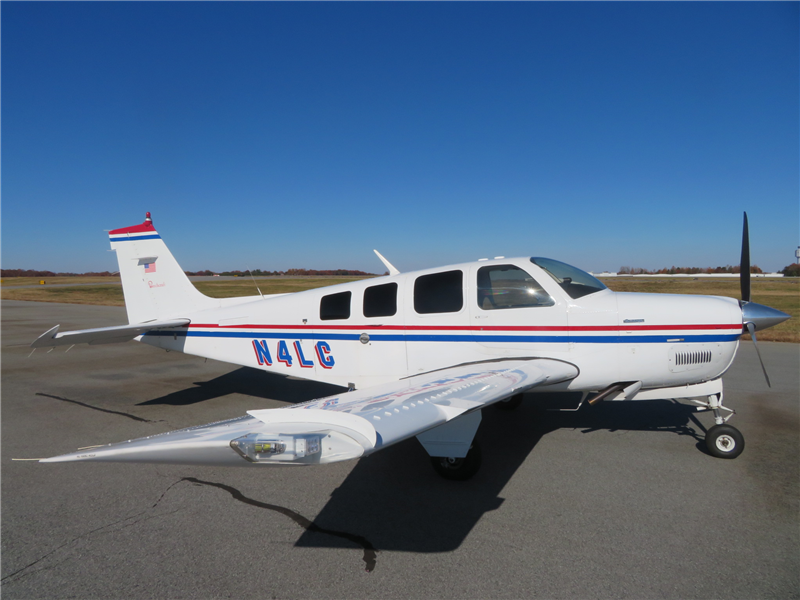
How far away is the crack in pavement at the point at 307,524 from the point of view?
3.11 metres

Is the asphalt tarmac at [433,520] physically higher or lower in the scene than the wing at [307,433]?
lower

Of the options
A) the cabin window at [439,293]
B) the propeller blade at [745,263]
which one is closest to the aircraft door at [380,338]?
the cabin window at [439,293]

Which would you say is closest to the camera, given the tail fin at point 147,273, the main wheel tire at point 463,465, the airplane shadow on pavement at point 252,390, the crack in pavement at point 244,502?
the crack in pavement at point 244,502

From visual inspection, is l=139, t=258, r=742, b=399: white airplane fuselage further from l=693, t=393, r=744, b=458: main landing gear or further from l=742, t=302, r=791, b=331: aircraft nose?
l=693, t=393, r=744, b=458: main landing gear

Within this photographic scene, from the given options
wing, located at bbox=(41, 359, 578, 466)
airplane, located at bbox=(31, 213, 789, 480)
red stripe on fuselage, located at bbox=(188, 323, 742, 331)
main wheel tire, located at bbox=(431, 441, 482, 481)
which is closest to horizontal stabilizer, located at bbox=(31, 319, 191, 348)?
airplane, located at bbox=(31, 213, 789, 480)

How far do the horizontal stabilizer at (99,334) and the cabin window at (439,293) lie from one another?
3932 mm

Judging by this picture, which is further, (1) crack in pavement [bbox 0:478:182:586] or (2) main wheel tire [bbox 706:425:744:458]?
(2) main wheel tire [bbox 706:425:744:458]

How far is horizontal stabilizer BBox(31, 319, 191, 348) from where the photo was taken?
5.20 meters

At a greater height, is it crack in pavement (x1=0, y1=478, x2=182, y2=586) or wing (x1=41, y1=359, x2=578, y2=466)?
wing (x1=41, y1=359, x2=578, y2=466)

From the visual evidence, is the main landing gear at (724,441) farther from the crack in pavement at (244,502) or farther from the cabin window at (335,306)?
the cabin window at (335,306)

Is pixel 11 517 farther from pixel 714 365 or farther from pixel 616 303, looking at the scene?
pixel 714 365

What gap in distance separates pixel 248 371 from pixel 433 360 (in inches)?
253

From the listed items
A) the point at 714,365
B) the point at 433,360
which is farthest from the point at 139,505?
the point at 714,365

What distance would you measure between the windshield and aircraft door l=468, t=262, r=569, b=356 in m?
0.18
